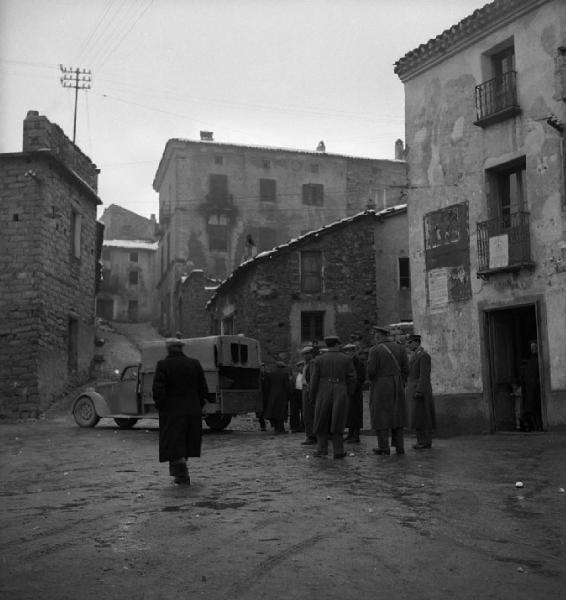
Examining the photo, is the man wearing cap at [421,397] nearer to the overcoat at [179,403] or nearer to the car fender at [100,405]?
the overcoat at [179,403]

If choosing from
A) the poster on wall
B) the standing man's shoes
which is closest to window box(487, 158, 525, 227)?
the poster on wall

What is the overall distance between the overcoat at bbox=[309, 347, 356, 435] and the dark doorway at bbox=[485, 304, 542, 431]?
231 inches

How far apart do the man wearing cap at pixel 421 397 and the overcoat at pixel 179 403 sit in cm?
409

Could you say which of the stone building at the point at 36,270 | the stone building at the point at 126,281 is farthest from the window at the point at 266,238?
the stone building at the point at 36,270

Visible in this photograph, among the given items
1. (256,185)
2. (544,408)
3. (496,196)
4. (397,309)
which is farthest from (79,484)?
(256,185)

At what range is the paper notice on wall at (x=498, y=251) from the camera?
15102mm

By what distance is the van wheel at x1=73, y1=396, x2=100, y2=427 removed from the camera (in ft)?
60.0

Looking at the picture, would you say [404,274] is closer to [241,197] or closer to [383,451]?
[241,197]

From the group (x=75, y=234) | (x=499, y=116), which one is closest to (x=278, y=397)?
(x=499, y=116)

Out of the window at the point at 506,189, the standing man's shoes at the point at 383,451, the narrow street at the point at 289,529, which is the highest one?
the window at the point at 506,189

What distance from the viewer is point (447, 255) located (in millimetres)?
16688

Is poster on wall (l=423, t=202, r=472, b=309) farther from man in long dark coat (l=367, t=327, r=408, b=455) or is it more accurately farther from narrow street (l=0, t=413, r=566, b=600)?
narrow street (l=0, t=413, r=566, b=600)

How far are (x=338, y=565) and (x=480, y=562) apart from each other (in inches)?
32.7

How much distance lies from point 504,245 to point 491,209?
972 millimetres
